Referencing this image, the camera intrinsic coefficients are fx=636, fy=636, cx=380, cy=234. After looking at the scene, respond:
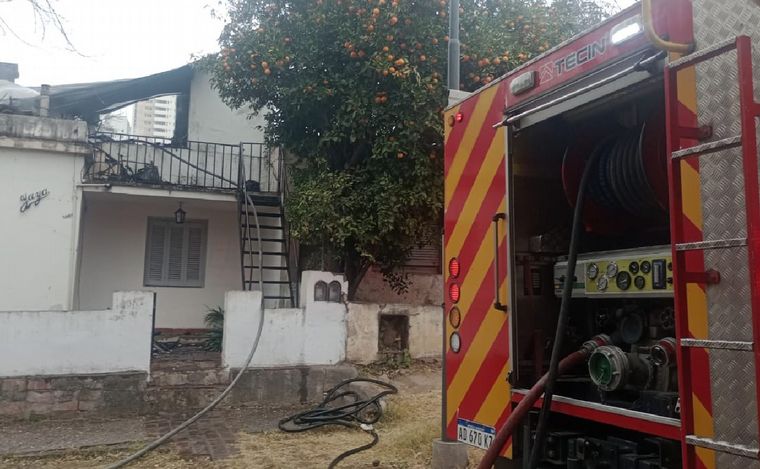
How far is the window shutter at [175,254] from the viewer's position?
12391 millimetres

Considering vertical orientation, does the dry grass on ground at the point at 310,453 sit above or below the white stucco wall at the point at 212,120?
below

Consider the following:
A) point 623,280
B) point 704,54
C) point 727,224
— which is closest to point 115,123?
point 623,280

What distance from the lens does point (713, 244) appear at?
187cm

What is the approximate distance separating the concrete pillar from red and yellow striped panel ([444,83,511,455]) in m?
1.73

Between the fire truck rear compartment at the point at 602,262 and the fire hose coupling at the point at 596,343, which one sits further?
the fire hose coupling at the point at 596,343

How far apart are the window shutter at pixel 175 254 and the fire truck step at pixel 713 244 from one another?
11.5 metres

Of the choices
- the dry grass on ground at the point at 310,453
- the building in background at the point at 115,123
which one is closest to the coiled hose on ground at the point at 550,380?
the dry grass on ground at the point at 310,453

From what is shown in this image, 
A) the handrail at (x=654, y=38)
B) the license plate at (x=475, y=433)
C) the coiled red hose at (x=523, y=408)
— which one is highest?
the handrail at (x=654, y=38)

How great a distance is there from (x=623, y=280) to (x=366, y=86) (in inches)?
294

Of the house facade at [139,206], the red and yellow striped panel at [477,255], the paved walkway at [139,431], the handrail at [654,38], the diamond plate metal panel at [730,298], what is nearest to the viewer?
the diamond plate metal panel at [730,298]

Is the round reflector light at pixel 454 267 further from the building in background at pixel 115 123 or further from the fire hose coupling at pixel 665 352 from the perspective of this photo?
the building in background at pixel 115 123

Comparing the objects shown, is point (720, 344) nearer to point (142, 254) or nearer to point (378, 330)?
point (378, 330)

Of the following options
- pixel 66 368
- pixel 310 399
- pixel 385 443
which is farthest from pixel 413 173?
pixel 66 368

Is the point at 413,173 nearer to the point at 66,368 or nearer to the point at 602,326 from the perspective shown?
the point at 66,368
